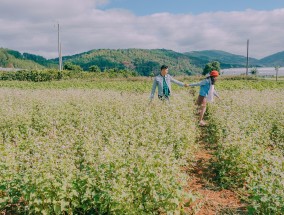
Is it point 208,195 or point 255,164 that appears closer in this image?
point 255,164

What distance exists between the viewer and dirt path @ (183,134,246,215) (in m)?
5.57

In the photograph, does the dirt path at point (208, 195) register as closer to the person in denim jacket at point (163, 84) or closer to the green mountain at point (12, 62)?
the person in denim jacket at point (163, 84)

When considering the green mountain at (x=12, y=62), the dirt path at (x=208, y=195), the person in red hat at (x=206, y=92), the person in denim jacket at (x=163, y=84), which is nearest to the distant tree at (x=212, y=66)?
the green mountain at (x=12, y=62)

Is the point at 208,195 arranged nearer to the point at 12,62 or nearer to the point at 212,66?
the point at 212,66

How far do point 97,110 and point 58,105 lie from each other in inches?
64.2

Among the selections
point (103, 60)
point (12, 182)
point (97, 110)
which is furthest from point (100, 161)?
point (103, 60)

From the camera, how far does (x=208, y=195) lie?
20.5 ft

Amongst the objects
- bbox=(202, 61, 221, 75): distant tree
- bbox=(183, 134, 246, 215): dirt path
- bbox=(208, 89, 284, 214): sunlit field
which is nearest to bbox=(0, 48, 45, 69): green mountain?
bbox=(202, 61, 221, 75): distant tree

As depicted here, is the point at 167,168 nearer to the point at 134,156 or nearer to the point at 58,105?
the point at 134,156

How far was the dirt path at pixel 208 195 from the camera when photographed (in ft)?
18.3

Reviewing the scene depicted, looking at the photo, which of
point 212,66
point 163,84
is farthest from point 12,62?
point 163,84

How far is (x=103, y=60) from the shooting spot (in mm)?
179125

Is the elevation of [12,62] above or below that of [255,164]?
above

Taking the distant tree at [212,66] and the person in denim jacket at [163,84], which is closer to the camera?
the person in denim jacket at [163,84]
